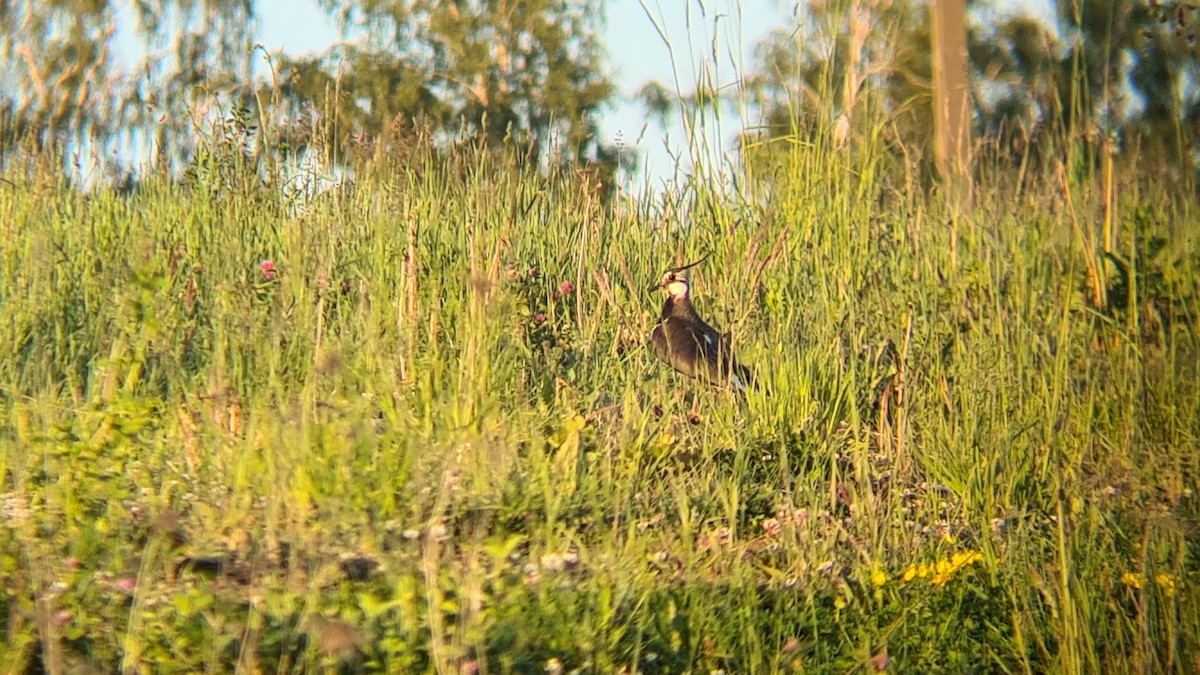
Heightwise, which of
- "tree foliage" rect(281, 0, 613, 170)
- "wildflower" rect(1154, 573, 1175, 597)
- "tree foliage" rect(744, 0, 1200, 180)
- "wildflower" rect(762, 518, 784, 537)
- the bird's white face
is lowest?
"wildflower" rect(1154, 573, 1175, 597)

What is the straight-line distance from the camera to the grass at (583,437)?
285 cm

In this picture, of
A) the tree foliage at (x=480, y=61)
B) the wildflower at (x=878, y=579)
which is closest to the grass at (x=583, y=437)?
the wildflower at (x=878, y=579)

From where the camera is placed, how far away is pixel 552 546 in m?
3.24

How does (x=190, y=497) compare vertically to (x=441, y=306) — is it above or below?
below

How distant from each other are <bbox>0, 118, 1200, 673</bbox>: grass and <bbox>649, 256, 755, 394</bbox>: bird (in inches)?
3.1

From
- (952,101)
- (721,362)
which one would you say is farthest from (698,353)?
(952,101)

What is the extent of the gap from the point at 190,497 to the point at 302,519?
1.30 feet

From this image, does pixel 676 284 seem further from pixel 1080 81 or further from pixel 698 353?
pixel 1080 81

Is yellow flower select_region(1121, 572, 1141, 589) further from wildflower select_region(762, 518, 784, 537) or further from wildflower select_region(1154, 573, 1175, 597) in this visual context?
wildflower select_region(762, 518, 784, 537)

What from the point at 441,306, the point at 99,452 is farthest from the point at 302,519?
the point at 441,306

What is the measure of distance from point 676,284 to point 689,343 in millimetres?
513

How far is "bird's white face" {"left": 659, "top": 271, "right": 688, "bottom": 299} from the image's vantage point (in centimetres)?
536

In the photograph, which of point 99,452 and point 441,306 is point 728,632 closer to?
point 99,452

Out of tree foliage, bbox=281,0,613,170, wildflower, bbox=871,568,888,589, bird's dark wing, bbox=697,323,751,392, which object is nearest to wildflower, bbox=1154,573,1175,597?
wildflower, bbox=871,568,888,589
